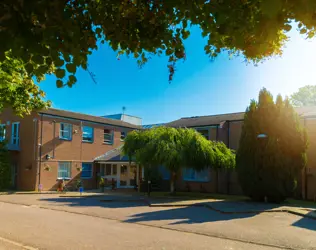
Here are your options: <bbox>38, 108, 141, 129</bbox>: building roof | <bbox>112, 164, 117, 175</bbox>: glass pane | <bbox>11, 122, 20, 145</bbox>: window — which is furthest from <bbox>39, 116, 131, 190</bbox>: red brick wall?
<bbox>11, 122, 20, 145</bbox>: window

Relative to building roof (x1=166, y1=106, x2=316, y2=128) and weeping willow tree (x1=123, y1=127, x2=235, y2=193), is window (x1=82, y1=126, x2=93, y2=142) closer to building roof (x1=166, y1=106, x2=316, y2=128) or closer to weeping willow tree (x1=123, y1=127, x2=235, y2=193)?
building roof (x1=166, y1=106, x2=316, y2=128)

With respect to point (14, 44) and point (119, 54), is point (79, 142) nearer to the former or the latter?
point (119, 54)

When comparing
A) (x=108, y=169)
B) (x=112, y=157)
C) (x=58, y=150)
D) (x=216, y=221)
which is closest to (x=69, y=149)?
(x=58, y=150)

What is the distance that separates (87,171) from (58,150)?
3.71m

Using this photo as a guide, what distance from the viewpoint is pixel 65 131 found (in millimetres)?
29219

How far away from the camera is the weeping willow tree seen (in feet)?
67.6

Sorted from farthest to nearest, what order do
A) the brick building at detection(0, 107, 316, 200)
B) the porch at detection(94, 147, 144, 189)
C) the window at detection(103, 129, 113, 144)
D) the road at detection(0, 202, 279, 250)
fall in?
the window at detection(103, 129, 113, 144) → the porch at detection(94, 147, 144, 189) → the brick building at detection(0, 107, 316, 200) → the road at detection(0, 202, 279, 250)

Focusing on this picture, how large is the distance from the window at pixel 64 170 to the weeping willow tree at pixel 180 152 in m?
9.45

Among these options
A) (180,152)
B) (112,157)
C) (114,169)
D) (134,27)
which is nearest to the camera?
(134,27)

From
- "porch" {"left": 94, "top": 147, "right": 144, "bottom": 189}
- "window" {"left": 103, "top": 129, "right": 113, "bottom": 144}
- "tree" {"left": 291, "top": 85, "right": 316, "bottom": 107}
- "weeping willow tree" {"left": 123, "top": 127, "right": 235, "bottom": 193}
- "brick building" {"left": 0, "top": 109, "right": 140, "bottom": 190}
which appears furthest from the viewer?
"tree" {"left": 291, "top": 85, "right": 316, "bottom": 107}

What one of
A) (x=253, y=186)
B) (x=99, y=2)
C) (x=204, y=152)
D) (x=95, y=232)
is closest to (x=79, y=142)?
(x=204, y=152)

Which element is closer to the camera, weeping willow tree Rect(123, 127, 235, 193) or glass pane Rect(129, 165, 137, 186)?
weeping willow tree Rect(123, 127, 235, 193)

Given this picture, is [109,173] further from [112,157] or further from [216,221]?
[216,221]

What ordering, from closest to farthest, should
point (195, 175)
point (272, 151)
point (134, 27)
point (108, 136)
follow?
point (134, 27)
point (272, 151)
point (195, 175)
point (108, 136)
